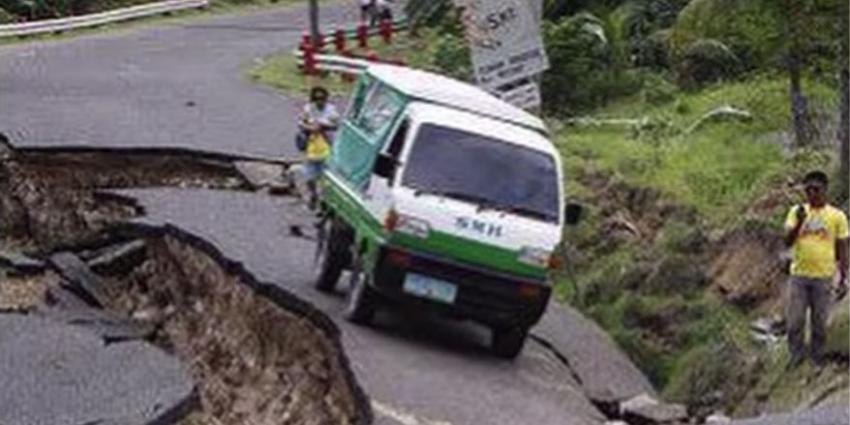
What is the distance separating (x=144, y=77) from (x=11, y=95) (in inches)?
137

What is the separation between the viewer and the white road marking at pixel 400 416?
1316cm

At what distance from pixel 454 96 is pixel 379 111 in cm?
71

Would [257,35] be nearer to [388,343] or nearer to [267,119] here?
[267,119]

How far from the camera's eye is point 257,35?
3794 cm

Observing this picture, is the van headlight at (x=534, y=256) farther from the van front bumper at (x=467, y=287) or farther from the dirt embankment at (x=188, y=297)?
the dirt embankment at (x=188, y=297)

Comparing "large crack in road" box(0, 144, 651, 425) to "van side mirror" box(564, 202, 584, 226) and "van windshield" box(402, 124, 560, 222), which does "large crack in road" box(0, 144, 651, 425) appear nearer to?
"van side mirror" box(564, 202, 584, 226)

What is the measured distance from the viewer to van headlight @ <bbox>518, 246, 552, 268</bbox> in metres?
15.1

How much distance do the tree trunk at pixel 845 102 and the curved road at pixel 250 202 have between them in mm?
3040

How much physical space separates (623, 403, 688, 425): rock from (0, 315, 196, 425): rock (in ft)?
12.3

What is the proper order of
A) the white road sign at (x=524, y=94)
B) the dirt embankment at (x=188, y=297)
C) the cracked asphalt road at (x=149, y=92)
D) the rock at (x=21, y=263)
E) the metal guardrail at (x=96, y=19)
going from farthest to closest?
the metal guardrail at (x=96, y=19) → the cracked asphalt road at (x=149, y=92) → the rock at (x=21, y=263) → the white road sign at (x=524, y=94) → the dirt embankment at (x=188, y=297)

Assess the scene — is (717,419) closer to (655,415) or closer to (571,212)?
(655,415)

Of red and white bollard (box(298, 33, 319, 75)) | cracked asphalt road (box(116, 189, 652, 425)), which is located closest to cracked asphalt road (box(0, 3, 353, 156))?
red and white bollard (box(298, 33, 319, 75))

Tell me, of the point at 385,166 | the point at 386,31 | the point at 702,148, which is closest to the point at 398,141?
the point at 385,166

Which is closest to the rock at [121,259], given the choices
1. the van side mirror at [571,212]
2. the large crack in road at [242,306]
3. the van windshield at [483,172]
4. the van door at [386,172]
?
the large crack in road at [242,306]
